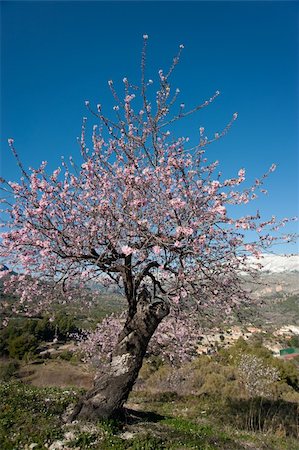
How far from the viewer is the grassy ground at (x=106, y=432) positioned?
7.57 metres

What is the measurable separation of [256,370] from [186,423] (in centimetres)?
1088

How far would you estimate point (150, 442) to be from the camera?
771cm

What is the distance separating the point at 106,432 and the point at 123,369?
1512 millimetres

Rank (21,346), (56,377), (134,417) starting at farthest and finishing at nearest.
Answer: (21,346) → (56,377) → (134,417)

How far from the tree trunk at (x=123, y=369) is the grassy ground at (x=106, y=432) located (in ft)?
1.48

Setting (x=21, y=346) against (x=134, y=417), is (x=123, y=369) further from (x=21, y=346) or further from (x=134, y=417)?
(x=21, y=346)

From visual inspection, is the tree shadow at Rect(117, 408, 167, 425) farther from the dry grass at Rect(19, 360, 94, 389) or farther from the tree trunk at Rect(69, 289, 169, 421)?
the dry grass at Rect(19, 360, 94, 389)

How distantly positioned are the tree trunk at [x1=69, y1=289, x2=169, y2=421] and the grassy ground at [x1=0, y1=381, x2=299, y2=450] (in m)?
0.45

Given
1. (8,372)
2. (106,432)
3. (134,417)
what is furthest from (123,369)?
(8,372)

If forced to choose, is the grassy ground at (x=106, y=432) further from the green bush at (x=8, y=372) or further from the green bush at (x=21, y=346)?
the green bush at (x=21, y=346)

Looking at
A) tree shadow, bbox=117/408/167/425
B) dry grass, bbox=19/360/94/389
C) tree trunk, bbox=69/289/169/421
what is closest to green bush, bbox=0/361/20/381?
dry grass, bbox=19/360/94/389

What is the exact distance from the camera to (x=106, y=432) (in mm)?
8016

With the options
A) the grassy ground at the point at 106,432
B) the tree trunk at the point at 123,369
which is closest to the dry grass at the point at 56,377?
the grassy ground at the point at 106,432

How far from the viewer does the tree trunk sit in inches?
349
